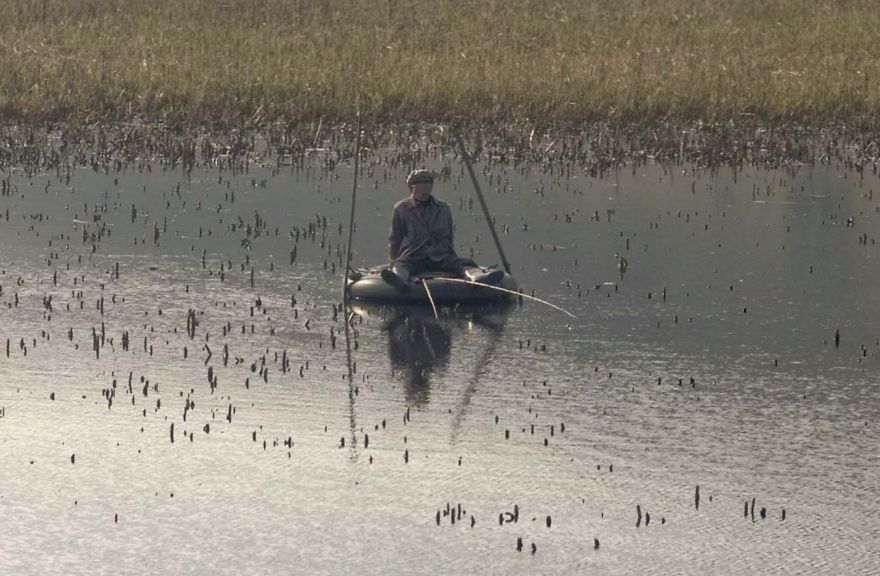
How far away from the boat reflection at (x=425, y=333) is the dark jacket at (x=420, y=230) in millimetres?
712

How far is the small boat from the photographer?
58.5 feet

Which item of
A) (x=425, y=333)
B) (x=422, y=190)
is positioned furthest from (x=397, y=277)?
(x=425, y=333)

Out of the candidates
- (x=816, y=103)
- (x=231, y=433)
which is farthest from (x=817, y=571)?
(x=816, y=103)

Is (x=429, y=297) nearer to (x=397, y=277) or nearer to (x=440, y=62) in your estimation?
(x=397, y=277)

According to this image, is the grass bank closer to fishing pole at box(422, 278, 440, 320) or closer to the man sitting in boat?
the man sitting in boat

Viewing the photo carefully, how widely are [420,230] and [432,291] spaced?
30.2 inches

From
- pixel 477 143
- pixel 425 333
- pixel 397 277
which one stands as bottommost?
pixel 425 333

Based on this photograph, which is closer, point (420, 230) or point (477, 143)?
point (420, 230)

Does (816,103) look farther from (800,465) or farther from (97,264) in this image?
(800,465)

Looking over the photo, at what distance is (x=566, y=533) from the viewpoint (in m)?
10.8

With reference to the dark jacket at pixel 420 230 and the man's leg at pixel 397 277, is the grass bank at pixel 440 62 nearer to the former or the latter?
the dark jacket at pixel 420 230

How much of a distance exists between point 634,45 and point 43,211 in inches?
601

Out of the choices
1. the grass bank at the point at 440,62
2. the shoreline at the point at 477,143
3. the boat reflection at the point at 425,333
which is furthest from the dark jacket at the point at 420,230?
the grass bank at the point at 440,62

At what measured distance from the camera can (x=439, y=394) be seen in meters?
14.3
